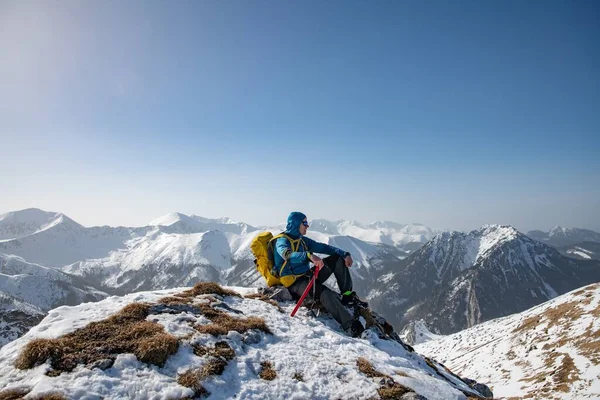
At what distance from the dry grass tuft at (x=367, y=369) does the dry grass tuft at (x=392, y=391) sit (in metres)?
0.61

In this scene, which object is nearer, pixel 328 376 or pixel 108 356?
pixel 108 356

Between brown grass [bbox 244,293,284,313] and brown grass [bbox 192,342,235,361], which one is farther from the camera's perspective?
brown grass [bbox 244,293,284,313]

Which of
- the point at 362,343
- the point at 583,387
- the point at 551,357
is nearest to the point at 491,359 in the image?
the point at 551,357

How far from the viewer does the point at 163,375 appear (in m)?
7.50

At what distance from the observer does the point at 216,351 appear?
29.1 ft

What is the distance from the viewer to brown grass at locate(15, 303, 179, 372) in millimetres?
7242

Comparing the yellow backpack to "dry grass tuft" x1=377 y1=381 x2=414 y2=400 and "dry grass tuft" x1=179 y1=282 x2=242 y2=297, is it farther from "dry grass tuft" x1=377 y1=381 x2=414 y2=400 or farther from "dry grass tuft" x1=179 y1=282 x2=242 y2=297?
"dry grass tuft" x1=377 y1=381 x2=414 y2=400

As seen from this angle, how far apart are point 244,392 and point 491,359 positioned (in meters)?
83.3

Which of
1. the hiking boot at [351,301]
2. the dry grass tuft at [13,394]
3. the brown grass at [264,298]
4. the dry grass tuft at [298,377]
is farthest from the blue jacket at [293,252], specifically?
the dry grass tuft at [13,394]

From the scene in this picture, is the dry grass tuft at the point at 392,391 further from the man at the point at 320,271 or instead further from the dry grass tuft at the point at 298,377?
the man at the point at 320,271

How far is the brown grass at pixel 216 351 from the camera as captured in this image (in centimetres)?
866

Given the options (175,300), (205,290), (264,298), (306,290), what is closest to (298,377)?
(306,290)

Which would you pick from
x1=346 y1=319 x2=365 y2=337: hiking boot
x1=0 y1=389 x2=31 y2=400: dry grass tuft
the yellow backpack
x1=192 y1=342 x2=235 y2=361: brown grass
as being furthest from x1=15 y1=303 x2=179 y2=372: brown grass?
x1=346 y1=319 x2=365 y2=337: hiking boot

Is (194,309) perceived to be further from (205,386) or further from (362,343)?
(362,343)
